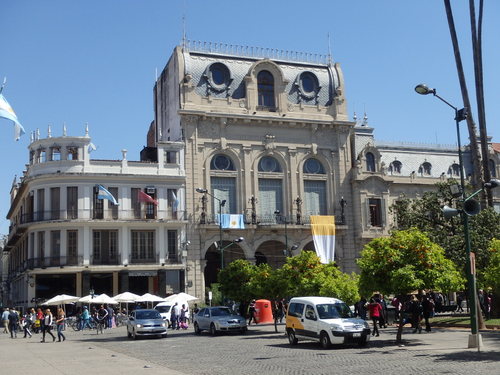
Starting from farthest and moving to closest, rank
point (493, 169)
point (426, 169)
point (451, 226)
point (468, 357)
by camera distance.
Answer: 1. point (426, 169)
2. point (493, 169)
3. point (451, 226)
4. point (468, 357)

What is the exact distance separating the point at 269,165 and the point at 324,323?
35.7m

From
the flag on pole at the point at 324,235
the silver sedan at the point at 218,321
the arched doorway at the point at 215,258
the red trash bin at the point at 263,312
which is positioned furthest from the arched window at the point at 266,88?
the silver sedan at the point at 218,321

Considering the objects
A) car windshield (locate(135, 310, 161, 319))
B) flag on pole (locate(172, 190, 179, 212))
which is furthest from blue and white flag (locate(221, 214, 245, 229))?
car windshield (locate(135, 310, 161, 319))

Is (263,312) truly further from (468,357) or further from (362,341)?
(468,357)

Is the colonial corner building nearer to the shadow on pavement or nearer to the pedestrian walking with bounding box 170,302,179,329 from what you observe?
the pedestrian walking with bounding box 170,302,179,329

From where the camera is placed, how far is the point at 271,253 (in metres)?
58.2

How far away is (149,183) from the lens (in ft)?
174

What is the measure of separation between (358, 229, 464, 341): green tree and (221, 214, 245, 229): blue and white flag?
3062cm

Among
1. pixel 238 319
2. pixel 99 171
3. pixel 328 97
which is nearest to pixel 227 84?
pixel 328 97

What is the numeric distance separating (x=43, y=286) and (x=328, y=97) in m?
29.8

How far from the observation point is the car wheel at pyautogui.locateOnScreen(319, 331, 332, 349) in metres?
22.9

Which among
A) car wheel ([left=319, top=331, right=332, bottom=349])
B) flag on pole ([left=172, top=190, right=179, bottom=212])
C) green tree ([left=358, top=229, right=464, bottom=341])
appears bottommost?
car wheel ([left=319, top=331, right=332, bottom=349])

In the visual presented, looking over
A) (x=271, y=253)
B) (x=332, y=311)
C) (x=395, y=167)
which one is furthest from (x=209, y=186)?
(x=332, y=311)

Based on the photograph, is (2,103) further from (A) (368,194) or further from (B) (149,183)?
(A) (368,194)
